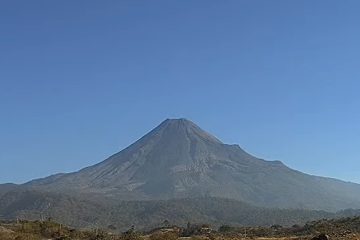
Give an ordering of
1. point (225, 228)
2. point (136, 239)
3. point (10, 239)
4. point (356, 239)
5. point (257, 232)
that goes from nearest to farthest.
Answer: point (356, 239) < point (10, 239) < point (136, 239) < point (257, 232) < point (225, 228)

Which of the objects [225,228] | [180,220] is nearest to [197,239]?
[225,228]

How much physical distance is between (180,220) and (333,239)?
16750 centimetres

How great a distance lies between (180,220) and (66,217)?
37.3m

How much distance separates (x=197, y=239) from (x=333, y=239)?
1055 centimetres

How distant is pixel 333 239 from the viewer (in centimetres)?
3469

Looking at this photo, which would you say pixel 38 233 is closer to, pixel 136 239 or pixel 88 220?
pixel 136 239

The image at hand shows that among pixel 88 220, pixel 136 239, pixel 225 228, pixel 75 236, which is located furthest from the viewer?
pixel 88 220

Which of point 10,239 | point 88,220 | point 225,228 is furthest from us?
point 88,220

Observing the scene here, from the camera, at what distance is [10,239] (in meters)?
37.8

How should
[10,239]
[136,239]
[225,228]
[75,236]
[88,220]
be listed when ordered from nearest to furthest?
[10,239] < [136,239] < [75,236] < [225,228] < [88,220]

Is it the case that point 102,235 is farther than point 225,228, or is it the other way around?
point 225,228

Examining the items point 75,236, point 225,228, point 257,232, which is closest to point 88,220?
point 225,228

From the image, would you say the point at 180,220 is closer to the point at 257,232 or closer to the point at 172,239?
the point at 257,232

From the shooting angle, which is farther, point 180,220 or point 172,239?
point 180,220
